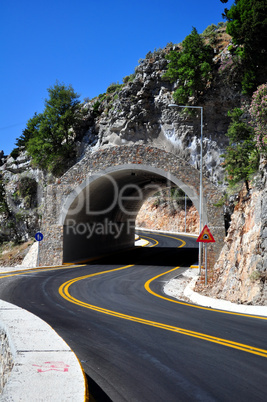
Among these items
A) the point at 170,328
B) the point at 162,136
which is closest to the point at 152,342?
the point at 170,328

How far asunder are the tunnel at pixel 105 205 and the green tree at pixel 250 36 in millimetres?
11635

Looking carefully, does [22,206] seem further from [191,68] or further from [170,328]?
[170,328]

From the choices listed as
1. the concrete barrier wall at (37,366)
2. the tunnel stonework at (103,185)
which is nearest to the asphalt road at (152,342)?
the concrete barrier wall at (37,366)

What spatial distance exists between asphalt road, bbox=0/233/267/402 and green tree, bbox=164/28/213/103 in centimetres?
2601

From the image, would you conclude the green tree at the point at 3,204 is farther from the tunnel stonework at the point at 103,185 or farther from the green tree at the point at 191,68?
the green tree at the point at 191,68

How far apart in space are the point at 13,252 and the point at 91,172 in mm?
22697

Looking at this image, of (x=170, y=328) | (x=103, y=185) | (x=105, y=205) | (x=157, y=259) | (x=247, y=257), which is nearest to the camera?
(x=170, y=328)

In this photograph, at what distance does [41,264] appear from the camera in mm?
28672

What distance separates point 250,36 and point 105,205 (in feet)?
61.1

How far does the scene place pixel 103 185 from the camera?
30.3m

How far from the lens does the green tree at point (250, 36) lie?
29641 mm

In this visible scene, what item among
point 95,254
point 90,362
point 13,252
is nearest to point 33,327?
point 90,362

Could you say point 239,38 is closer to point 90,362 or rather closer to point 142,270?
point 142,270

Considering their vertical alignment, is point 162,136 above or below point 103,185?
above
